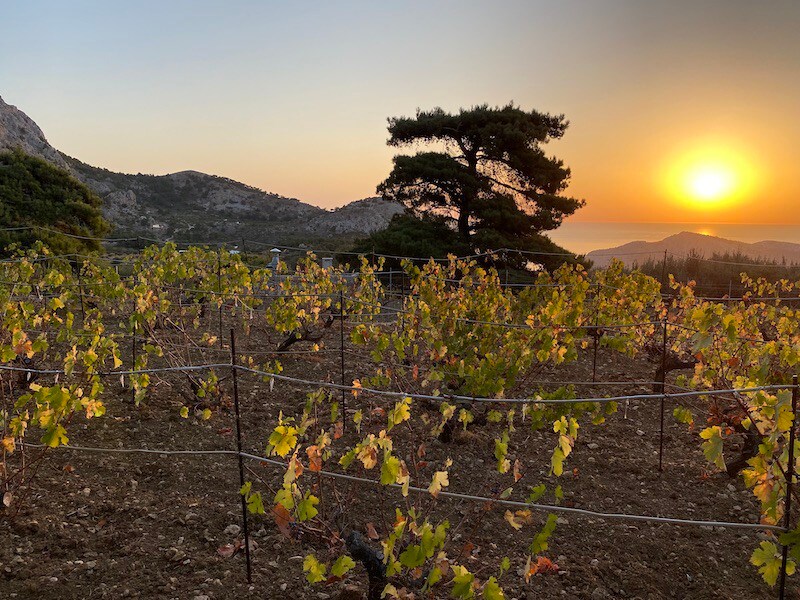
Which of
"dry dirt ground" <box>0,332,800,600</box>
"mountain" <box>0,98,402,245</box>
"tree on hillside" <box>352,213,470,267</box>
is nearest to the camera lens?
"dry dirt ground" <box>0,332,800,600</box>

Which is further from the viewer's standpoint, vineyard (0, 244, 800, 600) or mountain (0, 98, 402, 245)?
mountain (0, 98, 402, 245)

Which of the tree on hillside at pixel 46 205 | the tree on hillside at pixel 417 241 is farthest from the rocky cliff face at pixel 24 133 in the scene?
the tree on hillside at pixel 417 241

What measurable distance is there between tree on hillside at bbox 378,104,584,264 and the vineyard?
720 centimetres

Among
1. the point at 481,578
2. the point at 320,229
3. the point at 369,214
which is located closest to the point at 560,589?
the point at 481,578

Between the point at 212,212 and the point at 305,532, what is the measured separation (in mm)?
49466

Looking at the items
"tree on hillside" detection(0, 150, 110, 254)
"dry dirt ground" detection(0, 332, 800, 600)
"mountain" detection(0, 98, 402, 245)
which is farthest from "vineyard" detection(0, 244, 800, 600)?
"mountain" detection(0, 98, 402, 245)

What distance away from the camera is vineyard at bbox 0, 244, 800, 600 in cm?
249

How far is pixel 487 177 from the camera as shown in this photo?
48.1ft

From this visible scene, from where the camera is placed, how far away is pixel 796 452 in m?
2.34

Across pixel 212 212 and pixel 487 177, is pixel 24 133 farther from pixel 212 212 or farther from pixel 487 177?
pixel 212 212

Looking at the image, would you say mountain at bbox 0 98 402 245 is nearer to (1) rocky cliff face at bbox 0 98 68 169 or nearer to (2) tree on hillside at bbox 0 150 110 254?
(1) rocky cliff face at bbox 0 98 68 169

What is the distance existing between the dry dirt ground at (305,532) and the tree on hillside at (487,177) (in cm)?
910

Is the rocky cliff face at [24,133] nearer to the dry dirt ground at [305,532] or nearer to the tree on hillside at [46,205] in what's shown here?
the tree on hillside at [46,205]

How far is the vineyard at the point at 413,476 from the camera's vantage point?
Result: 8.16 ft
